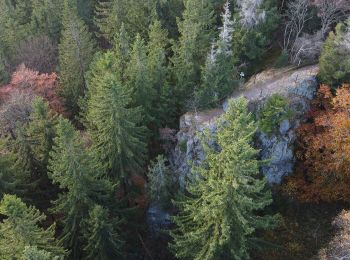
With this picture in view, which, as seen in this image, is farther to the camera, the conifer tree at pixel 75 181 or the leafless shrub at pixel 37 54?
the leafless shrub at pixel 37 54

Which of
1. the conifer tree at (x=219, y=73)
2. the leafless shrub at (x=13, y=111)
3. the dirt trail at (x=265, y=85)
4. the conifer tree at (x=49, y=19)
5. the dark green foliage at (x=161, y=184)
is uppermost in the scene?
the conifer tree at (x=49, y=19)

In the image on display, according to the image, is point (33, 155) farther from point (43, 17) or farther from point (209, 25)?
point (43, 17)

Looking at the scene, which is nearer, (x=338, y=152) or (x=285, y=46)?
(x=338, y=152)

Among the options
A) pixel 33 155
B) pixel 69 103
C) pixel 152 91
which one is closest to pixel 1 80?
pixel 69 103

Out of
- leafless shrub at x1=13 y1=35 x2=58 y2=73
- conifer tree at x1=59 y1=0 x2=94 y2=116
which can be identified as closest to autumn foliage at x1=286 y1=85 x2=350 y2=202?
conifer tree at x1=59 y1=0 x2=94 y2=116

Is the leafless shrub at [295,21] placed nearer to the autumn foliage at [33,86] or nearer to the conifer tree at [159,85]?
the conifer tree at [159,85]

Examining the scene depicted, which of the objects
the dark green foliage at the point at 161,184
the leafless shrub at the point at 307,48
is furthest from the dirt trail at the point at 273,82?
the dark green foliage at the point at 161,184

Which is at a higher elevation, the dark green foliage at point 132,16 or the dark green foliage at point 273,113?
the dark green foliage at point 132,16
